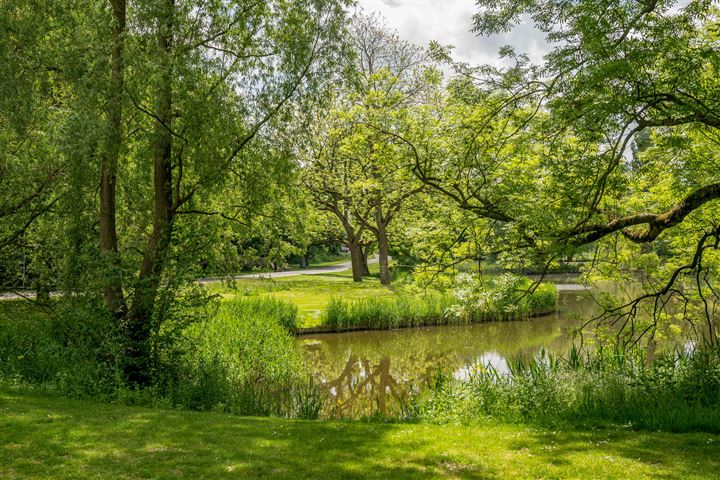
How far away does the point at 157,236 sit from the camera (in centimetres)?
1084

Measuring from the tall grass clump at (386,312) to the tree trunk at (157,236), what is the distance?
8855 millimetres

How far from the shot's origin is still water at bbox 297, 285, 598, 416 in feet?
42.2

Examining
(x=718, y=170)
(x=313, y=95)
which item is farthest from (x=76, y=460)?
(x=718, y=170)

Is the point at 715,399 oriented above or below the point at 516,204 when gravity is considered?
below

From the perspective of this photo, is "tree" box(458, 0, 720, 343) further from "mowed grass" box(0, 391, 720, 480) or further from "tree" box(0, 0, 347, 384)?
"tree" box(0, 0, 347, 384)

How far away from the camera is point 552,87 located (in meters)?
7.36

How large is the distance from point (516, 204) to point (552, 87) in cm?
180

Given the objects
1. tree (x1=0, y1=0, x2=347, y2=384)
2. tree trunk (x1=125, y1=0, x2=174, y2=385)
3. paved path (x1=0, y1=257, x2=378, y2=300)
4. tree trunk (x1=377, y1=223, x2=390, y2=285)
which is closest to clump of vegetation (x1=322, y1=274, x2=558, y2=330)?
paved path (x1=0, y1=257, x2=378, y2=300)

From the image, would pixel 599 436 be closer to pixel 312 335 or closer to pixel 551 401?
pixel 551 401

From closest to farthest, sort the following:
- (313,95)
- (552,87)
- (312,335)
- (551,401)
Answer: (552,87), (551,401), (313,95), (312,335)

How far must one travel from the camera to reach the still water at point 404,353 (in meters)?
12.9

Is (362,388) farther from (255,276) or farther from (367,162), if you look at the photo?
(367,162)

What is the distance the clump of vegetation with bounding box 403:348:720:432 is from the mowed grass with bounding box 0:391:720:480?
62 centimetres

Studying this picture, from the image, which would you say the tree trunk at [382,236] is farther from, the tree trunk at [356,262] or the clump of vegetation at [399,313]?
the clump of vegetation at [399,313]
